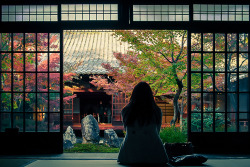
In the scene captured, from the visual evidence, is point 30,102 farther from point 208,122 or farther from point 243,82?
point 243,82

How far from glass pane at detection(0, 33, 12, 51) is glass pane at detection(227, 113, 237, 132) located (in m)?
4.01

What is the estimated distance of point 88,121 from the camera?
934cm

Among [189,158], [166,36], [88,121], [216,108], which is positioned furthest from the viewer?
[88,121]

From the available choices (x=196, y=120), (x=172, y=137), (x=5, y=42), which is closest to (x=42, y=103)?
(x=5, y=42)

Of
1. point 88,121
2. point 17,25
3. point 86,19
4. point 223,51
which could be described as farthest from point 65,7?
point 88,121

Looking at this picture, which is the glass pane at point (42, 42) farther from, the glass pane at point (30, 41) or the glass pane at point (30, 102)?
the glass pane at point (30, 102)

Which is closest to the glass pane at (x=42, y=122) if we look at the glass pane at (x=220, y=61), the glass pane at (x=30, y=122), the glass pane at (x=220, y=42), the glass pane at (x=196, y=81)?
the glass pane at (x=30, y=122)

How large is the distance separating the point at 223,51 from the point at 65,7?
2830 millimetres

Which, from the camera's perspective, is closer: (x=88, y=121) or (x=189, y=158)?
(x=189, y=158)

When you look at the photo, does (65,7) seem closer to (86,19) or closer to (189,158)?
(86,19)

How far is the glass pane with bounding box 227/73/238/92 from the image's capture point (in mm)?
5566

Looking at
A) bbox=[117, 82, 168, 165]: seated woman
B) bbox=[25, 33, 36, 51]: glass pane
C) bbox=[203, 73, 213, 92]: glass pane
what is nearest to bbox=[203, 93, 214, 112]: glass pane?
bbox=[203, 73, 213, 92]: glass pane

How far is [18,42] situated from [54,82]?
3.09 ft

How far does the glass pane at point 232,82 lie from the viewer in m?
5.57
